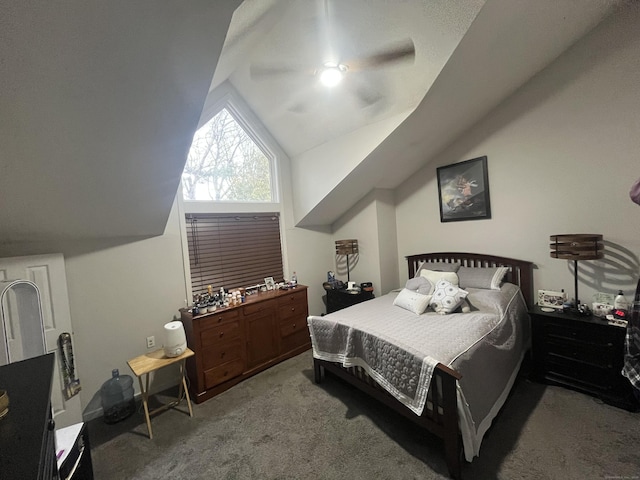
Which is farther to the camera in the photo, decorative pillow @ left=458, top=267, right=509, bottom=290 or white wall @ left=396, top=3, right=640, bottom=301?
decorative pillow @ left=458, top=267, right=509, bottom=290

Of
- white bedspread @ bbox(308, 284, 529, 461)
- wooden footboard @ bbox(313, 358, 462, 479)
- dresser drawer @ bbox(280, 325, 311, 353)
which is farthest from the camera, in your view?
dresser drawer @ bbox(280, 325, 311, 353)

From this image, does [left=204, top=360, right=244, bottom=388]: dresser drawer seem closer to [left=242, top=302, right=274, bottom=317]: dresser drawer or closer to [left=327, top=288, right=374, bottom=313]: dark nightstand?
[left=242, top=302, right=274, bottom=317]: dresser drawer

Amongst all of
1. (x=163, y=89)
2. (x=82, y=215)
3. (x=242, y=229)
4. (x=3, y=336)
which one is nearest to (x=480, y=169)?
(x=242, y=229)

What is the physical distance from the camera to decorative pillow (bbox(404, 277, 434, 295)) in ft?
8.87

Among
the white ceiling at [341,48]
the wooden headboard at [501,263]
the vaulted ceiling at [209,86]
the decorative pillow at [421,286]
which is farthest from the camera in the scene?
the wooden headboard at [501,263]

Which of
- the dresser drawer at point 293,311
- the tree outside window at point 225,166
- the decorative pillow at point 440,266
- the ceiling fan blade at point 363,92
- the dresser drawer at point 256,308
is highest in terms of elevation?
the ceiling fan blade at point 363,92

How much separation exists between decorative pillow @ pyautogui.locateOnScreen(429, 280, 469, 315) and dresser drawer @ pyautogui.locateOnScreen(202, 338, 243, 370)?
78.5 inches

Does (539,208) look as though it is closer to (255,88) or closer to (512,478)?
(512,478)

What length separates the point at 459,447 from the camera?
1557 millimetres

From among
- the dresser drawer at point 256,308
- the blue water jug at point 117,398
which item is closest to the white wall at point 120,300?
the blue water jug at point 117,398

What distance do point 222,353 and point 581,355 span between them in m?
3.18

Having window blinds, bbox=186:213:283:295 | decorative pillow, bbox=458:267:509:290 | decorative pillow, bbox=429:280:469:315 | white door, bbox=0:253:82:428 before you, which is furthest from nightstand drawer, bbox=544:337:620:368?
white door, bbox=0:253:82:428

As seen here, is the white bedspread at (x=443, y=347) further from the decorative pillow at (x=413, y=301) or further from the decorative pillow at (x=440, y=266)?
the decorative pillow at (x=440, y=266)

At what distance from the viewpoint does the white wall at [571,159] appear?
7.37 feet
